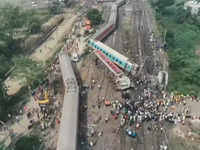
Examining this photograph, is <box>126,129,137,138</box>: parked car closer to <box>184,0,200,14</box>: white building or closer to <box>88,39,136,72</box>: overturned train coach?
<box>88,39,136,72</box>: overturned train coach

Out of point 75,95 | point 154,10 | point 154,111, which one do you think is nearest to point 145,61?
point 154,111

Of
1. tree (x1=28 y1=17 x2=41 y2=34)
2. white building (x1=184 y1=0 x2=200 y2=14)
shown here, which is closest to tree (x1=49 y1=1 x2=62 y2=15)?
tree (x1=28 y1=17 x2=41 y2=34)

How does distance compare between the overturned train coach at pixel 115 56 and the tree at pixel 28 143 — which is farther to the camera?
the overturned train coach at pixel 115 56

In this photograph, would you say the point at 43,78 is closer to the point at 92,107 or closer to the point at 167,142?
the point at 92,107

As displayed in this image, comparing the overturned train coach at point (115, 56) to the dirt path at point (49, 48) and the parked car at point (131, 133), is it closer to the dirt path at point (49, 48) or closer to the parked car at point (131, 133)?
the dirt path at point (49, 48)

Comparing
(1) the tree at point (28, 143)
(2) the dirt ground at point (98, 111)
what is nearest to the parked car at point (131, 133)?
(2) the dirt ground at point (98, 111)
